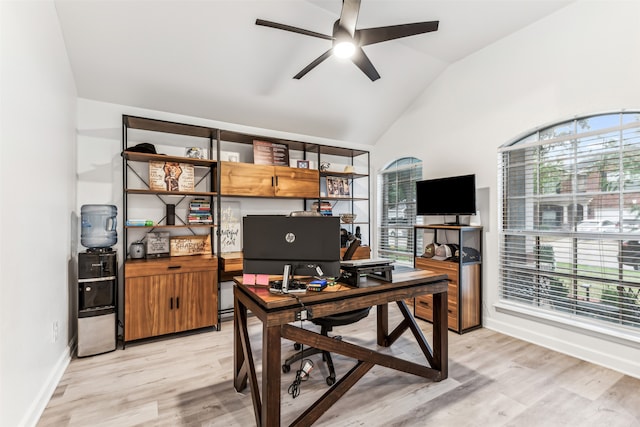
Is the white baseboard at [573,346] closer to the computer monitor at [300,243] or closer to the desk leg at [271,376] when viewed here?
the computer monitor at [300,243]

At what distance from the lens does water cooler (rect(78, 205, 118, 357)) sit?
2.77 meters

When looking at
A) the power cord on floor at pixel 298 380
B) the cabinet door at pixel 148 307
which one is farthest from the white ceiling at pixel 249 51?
the power cord on floor at pixel 298 380

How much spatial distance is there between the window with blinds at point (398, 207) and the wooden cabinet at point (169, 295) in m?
2.87

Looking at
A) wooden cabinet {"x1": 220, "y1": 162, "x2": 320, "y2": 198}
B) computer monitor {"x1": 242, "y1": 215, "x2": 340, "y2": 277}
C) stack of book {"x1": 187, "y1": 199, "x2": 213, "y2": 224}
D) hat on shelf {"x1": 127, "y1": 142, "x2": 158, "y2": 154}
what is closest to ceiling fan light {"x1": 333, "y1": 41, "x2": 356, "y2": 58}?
computer monitor {"x1": 242, "y1": 215, "x2": 340, "y2": 277}

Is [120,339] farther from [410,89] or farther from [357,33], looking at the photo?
[410,89]

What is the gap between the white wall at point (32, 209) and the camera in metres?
1.54

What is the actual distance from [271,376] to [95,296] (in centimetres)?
220

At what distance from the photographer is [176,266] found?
3.17m

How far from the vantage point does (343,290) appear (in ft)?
6.18

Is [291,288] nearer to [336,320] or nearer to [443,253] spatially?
[336,320]

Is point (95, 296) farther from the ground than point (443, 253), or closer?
closer

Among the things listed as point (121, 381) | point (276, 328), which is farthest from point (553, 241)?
point (121, 381)

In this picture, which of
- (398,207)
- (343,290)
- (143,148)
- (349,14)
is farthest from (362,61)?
(398,207)

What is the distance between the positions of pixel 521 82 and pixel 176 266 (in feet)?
13.6
